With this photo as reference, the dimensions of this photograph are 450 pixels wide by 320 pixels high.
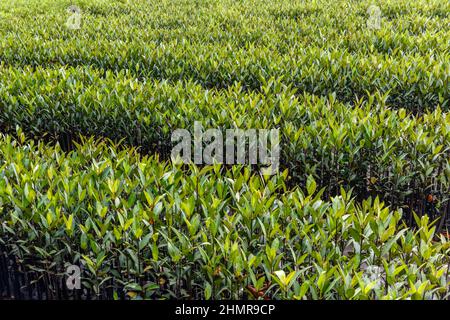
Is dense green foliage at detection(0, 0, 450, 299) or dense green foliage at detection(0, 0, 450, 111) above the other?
dense green foliage at detection(0, 0, 450, 111)

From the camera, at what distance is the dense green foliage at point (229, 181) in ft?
10.4

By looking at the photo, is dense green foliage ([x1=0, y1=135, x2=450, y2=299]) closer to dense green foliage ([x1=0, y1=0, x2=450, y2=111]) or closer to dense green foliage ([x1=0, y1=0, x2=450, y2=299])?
dense green foliage ([x1=0, y1=0, x2=450, y2=299])

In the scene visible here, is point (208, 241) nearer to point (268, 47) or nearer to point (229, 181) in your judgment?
point (229, 181)

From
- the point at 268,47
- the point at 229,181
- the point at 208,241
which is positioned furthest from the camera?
the point at 268,47

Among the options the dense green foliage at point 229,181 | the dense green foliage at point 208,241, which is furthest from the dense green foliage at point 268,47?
the dense green foliage at point 208,241

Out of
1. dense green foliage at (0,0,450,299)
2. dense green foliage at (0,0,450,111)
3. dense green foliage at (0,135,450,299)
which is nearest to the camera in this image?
dense green foliage at (0,135,450,299)

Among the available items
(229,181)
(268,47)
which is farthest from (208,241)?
(268,47)

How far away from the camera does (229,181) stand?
404cm

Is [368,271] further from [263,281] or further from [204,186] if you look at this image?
[204,186]

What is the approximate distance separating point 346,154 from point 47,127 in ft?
12.9

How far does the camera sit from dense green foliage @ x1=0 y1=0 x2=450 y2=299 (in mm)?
3172

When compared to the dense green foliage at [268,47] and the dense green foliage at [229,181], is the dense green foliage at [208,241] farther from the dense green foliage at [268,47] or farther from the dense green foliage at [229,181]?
the dense green foliage at [268,47]

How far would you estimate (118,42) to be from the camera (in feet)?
32.2

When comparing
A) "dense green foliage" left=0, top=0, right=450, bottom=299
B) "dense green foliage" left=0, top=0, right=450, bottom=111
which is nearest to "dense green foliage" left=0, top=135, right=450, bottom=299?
"dense green foliage" left=0, top=0, right=450, bottom=299
